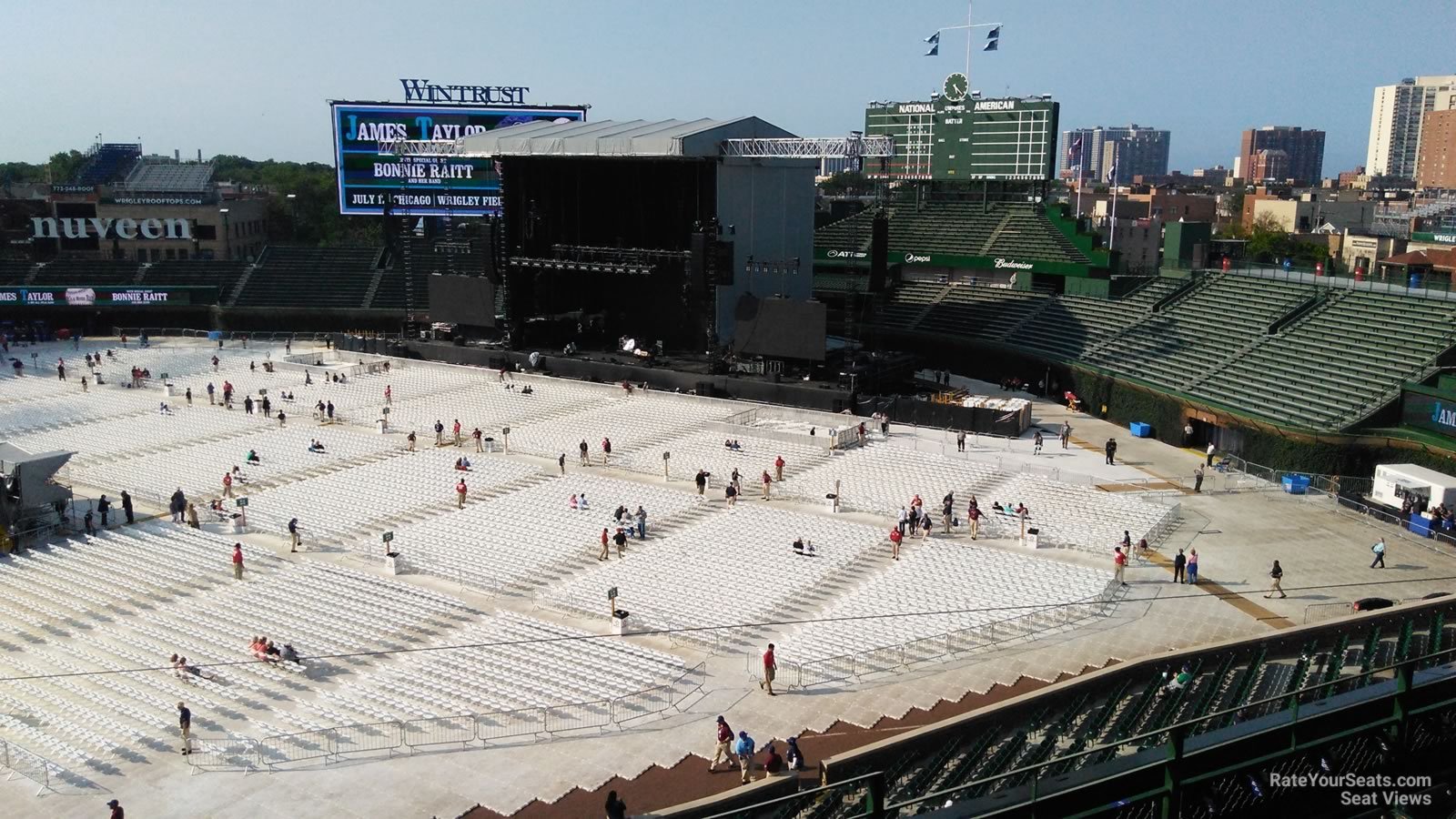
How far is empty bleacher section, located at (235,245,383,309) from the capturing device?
70875 mm

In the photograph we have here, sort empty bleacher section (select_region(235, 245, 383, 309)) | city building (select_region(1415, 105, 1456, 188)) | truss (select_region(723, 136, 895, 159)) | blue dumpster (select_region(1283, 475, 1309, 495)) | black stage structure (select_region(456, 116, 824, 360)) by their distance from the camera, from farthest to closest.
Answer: city building (select_region(1415, 105, 1456, 188)) < empty bleacher section (select_region(235, 245, 383, 309)) < black stage structure (select_region(456, 116, 824, 360)) < truss (select_region(723, 136, 895, 159)) < blue dumpster (select_region(1283, 475, 1309, 495))

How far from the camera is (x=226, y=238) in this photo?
8406cm

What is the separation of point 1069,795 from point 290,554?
27104 mm

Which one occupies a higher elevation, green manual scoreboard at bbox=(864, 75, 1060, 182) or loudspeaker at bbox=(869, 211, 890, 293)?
green manual scoreboard at bbox=(864, 75, 1060, 182)

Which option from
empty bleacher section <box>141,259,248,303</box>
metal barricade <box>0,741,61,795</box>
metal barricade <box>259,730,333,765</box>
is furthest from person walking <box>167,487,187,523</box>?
empty bleacher section <box>141,259,248,303</box>

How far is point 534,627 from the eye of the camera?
24219 mm

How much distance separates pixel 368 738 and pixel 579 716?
367cm

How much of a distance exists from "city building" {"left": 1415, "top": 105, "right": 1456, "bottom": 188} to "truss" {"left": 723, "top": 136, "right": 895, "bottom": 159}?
6847 inches

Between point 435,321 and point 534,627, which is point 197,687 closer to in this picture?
point 534,627

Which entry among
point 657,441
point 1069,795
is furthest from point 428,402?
point 1069,795

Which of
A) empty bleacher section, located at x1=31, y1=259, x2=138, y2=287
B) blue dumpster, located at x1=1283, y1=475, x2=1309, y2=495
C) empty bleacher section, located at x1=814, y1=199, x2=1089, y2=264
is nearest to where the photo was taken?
blue dumpster, located at x1=1283, y1=475, x2=1309, y2=495

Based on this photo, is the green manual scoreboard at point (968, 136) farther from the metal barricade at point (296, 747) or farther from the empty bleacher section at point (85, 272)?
the metal barricade at point (296, 747)

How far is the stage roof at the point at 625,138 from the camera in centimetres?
4962

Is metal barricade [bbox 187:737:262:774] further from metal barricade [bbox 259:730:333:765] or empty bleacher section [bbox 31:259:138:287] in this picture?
empty bleacher section [bbox 31:259:138:287]
